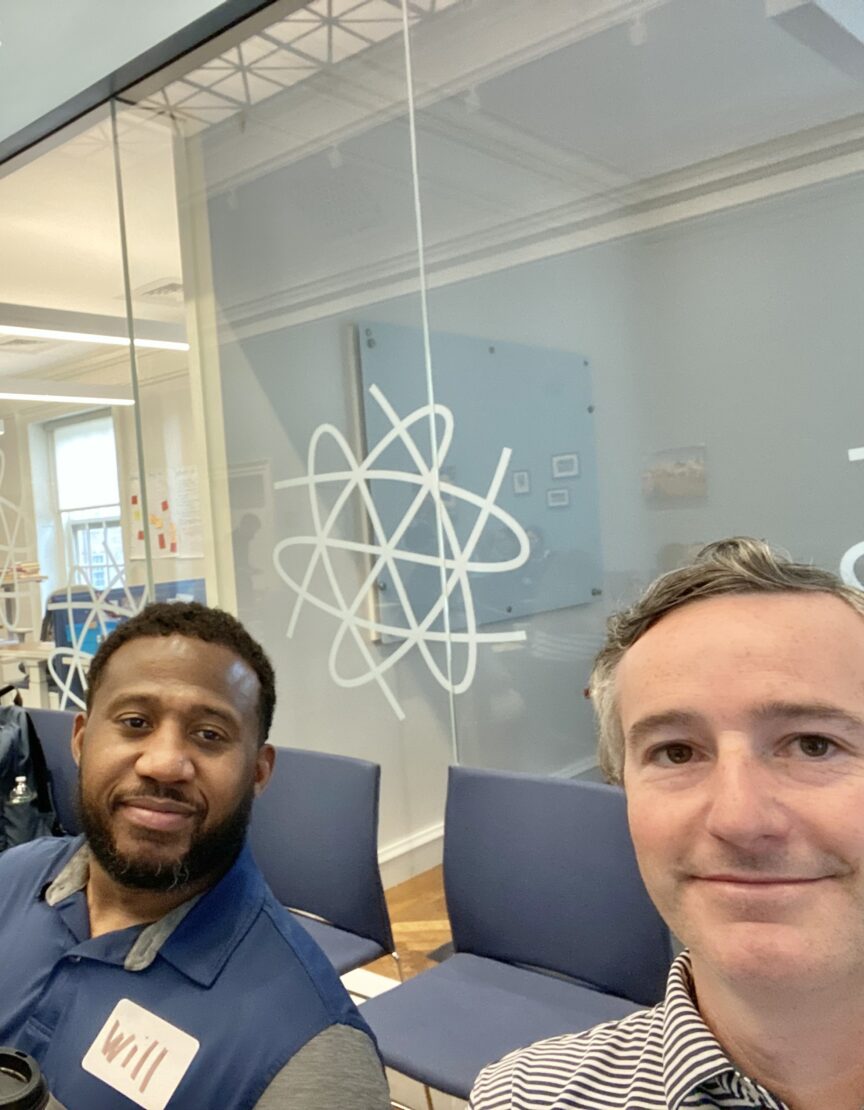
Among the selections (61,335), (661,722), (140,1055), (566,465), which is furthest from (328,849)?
(61,335)

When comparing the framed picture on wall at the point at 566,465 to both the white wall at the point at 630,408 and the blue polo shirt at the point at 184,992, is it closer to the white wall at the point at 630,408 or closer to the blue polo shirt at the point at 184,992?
the white wall at the point at 630,408

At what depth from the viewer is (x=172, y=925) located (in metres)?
1.15

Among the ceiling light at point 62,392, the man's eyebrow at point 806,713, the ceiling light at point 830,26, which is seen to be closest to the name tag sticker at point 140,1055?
the man's eyebrow at point 806,713

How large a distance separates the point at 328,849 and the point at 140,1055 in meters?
1.27

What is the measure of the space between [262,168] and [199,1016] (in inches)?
122

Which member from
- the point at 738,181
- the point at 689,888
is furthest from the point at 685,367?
the point at 689,888

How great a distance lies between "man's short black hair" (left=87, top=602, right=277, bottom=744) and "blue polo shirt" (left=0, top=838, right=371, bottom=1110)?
0.81ft

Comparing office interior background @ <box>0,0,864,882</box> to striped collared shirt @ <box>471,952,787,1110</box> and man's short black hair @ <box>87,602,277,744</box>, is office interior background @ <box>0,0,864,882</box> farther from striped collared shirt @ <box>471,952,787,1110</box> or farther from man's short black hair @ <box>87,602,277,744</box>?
→ striped collared shirt @ <box>471,952,787,1110</box>

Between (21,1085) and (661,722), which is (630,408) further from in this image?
(21,1085)

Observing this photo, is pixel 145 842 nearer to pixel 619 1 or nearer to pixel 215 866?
pixel 215 866

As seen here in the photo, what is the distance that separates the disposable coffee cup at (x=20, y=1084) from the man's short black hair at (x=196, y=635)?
612 mm

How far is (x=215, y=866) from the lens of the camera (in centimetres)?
120

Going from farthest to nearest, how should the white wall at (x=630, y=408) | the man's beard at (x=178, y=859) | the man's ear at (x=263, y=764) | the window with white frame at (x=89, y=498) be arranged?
the window with white frame at (x=89, y=498) → the white wall at (x=630, y=408) → the man's ear at (x=263, y=764) → the man's beard at (x=178, y=859)

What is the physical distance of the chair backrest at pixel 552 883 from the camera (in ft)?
5.97
